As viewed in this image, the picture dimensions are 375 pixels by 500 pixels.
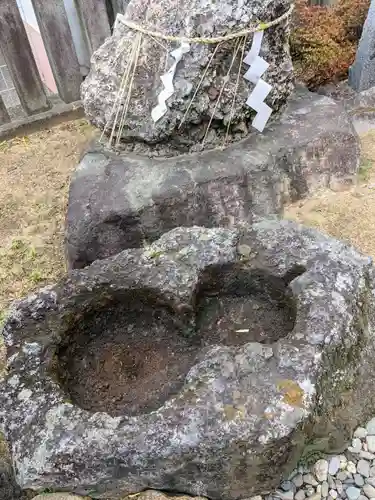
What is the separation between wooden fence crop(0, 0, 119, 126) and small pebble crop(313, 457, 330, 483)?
3.02 meters

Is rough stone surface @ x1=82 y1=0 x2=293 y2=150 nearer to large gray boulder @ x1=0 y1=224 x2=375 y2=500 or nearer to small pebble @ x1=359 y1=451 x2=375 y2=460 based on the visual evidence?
large gray boulder @ x1=0 y1=224 x2=375 y2=500

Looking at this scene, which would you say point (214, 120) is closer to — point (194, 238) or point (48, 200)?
point (194, 238)

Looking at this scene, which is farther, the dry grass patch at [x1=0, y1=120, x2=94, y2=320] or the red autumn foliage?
the red autumn foliage

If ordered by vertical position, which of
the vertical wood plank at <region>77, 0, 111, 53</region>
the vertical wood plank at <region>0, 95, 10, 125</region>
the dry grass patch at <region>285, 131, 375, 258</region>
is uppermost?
the vertical wood plank at <region>77, 0, 111, 53</region>

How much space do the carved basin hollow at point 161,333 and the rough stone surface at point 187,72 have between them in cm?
89

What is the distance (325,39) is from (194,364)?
247 centimetres

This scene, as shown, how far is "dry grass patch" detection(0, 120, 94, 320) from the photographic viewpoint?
276 centimetres

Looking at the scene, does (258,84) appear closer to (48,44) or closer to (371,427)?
(371,427)

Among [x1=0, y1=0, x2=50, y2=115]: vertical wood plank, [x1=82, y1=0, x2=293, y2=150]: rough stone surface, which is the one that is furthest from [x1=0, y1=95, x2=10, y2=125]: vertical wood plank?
[x1=82, y1=0, x2=293, y2=150]: rough stone surface

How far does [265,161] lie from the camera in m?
2.56

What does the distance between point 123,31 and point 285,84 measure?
0.79 meters

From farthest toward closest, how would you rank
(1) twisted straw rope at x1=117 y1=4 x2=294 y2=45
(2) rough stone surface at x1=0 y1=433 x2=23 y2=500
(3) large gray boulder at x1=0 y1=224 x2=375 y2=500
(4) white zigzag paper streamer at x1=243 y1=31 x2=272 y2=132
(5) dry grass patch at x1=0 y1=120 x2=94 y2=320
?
(5) dry grass patch at x1=0 y1=120 x2=94 y2=320, (4) white zigzag paper streamer at x1=243 y1=31 x2=272 y2=132, (1) twisted straw rope at x1=117 y1=4 x2=294 y2=45, (2) rough stone surface at x1=0 y1=433 x2=23 y2=500, (3) large gray boulder at x1=0 y1=224 x2=375 y2=500

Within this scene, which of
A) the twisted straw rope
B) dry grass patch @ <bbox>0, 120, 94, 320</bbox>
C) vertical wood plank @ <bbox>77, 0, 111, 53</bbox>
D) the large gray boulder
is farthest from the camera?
vertical wood plank @ <bbox>77, 0, 111, 53</bbox>

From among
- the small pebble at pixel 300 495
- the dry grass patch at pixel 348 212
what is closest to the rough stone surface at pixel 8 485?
→ the small pebble at pixel 300 495
